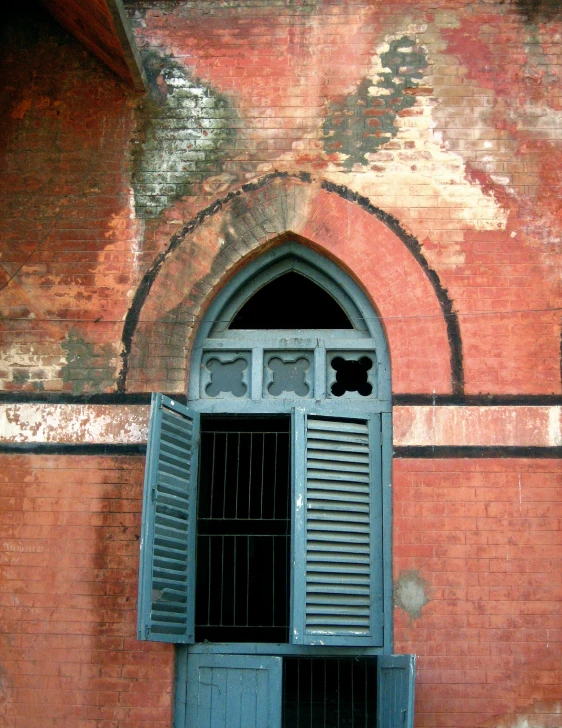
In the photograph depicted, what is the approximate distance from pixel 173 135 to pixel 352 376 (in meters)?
2.37

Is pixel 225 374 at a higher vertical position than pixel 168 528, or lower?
higher

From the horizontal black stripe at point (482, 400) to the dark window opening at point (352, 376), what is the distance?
471 mm

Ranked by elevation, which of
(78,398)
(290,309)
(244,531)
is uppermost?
(290,309)

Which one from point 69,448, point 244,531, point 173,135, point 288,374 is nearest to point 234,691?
point 69,448

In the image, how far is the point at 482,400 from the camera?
726 cm

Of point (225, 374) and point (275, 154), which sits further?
point (275, 154)

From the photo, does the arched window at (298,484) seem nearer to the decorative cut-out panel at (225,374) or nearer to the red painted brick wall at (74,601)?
the decorative cut-out panel at (225,374)

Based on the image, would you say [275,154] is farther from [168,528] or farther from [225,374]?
[168,528]

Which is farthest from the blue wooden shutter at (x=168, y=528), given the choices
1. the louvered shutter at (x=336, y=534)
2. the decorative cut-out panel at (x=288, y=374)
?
the louvered shutter at (x=336, y=534)

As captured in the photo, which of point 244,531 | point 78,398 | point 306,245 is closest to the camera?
point 78,398

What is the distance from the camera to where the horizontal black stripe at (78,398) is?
24.3 feet

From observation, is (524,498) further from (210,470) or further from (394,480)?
(210,470)

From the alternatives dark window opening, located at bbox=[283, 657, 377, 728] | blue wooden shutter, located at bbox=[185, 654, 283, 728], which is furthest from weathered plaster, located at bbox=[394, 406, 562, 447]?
blue wooden shutter, located at bbox=[185, 654, 283, 728]

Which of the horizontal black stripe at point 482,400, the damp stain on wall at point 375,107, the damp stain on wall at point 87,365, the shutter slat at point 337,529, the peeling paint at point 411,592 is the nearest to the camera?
the peeling paint at point 411,592
